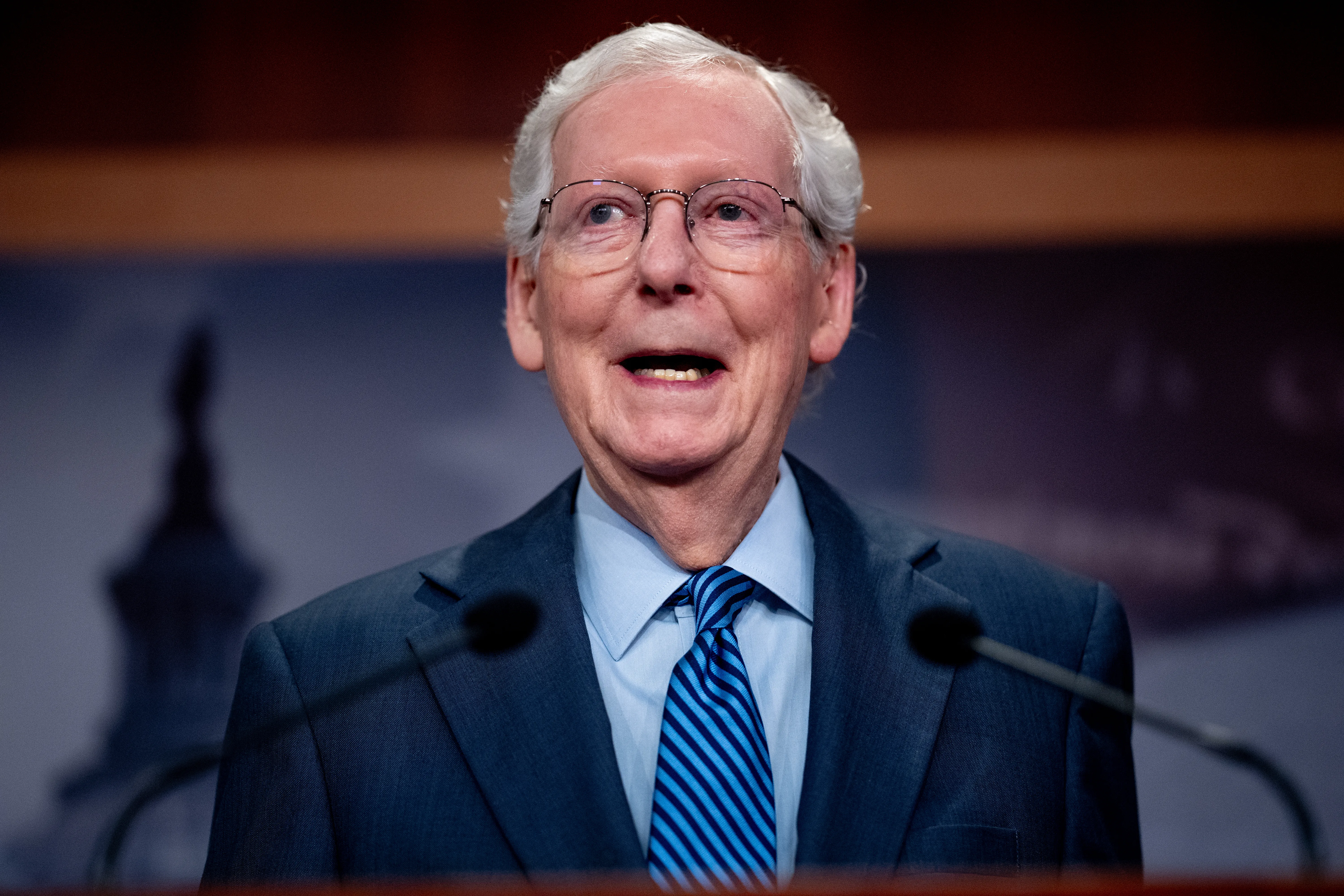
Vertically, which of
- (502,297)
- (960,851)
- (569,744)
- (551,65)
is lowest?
(960,851)

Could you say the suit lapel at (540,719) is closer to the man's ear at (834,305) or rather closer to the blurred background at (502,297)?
the man's ear at (834,305)

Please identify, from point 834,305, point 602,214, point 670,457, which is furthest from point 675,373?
point 834,305

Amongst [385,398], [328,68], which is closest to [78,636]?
[385,398]

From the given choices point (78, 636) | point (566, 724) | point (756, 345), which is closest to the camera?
point (566, 724)

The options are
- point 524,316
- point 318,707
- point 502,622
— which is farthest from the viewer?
A: point 524,316

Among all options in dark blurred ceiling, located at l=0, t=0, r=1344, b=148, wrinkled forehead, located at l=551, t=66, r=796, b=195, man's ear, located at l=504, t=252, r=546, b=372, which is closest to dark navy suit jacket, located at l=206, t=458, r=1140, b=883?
man's ear, located at l=504, t=252, r=546, b=372

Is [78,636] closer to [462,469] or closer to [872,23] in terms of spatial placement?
[462,469]

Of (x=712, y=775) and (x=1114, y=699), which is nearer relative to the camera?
(x=1114, y=699)

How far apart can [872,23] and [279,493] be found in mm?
1790

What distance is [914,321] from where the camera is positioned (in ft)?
8.87

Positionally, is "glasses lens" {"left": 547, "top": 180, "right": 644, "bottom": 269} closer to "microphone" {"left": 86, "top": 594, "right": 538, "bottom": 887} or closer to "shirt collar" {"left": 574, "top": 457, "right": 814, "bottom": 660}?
"shirt collar" {"left": 574, "top": 457, "right": 814, "bottom": 660}

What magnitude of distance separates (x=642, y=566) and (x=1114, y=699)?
1.94ft

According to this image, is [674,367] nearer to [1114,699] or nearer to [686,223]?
[686,223]

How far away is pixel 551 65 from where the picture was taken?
8.84 feet
